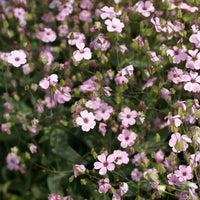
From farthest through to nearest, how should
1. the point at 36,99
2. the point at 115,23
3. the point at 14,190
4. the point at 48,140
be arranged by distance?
the point at 14,190 → the point at 48,140 → the point at 36,99 → the point at 115,23

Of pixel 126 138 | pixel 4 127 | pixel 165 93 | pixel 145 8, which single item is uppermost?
pixel 145 8

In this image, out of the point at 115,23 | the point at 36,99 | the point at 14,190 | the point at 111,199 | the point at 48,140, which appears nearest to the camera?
the point at 111,199

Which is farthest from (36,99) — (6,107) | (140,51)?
(140,51)

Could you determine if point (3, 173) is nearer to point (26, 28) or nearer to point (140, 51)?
point (26, 28)

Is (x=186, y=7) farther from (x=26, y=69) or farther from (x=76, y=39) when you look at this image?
(x=26, y=69)

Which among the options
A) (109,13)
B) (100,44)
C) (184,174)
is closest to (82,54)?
(100,44)

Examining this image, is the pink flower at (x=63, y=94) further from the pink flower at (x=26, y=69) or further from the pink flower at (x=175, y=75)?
the pink flower at (x=175, y=75)
